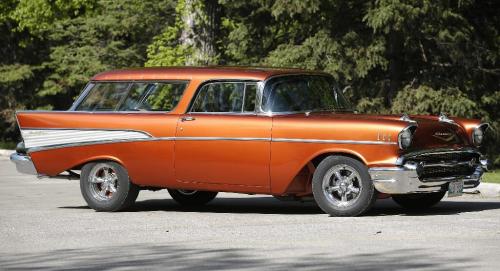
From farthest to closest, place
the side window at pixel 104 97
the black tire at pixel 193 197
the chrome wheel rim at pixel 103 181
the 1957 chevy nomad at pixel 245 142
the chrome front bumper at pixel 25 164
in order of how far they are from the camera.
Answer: the black tire at pixel 193 197 → the chrome front bumper at pixel 25 164 → the side window at pixel 104 97 → the chrome wheel rim at pixel 103 181 → the 1957 chevy nomad at pixel 245 142

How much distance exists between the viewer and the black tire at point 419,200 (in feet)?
45.6

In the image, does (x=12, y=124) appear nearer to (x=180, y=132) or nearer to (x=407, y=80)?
(x=407, y=80)

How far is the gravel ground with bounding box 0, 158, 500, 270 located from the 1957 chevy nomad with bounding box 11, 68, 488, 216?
34 centimetres

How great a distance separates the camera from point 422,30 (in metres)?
29.7

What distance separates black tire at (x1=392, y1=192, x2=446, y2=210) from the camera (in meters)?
13.9

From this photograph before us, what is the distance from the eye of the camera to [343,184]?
41.9 feet

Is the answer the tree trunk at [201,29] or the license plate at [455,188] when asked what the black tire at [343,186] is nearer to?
the license plate at [455,188]

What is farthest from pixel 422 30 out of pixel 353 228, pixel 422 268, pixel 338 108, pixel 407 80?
pixel 422 268

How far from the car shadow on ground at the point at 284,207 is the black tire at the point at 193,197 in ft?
0.29

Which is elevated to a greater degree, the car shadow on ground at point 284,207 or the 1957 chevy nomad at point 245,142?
the 1957 chevy nomad at point 245,142

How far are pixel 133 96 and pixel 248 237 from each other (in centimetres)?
377

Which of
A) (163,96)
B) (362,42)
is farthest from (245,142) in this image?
(362,42)

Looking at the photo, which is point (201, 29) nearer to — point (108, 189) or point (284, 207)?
point (284, 207)

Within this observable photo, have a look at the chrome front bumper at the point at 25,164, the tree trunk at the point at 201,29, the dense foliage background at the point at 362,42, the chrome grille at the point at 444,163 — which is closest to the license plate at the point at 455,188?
the chrome grille at the point at 444,163
